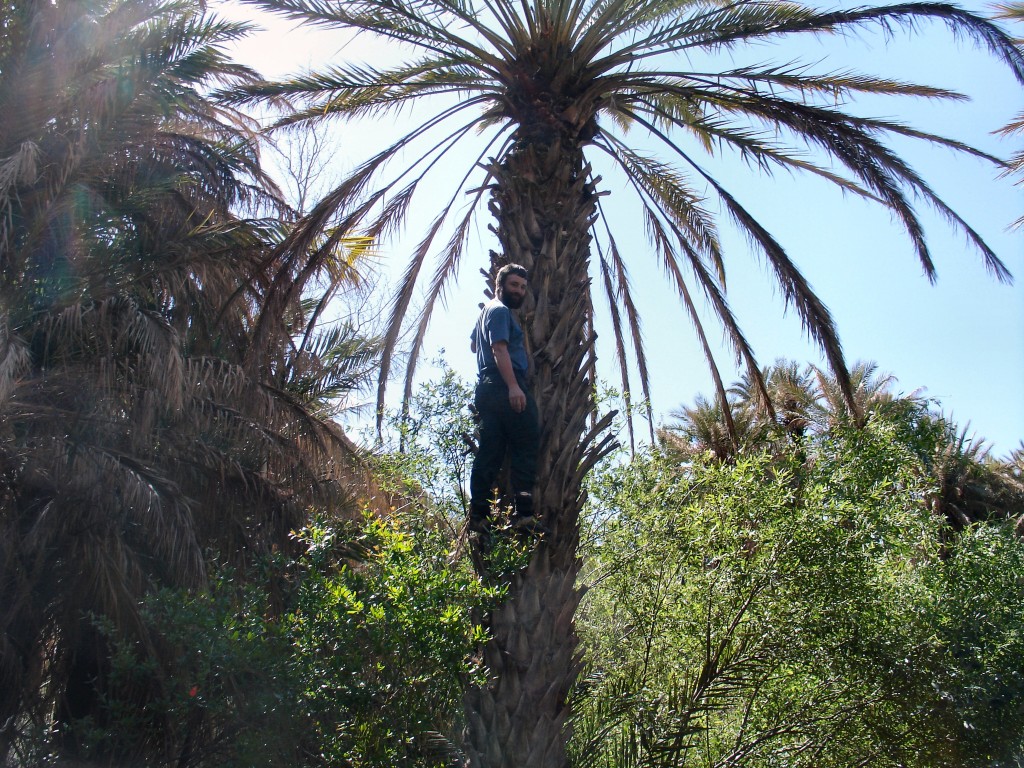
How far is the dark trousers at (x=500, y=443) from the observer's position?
19.8 feet

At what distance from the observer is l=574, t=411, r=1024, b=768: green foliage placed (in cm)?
615

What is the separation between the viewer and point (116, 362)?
8250mm

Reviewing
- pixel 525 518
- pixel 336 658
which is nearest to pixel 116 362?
pixel 525 518

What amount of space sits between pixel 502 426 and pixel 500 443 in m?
0.11

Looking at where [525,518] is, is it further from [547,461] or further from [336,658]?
[336,658]

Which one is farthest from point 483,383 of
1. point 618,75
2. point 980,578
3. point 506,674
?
point 980,578

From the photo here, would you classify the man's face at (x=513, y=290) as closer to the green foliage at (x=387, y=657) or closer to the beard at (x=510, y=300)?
the beard at (x=510, y=300)

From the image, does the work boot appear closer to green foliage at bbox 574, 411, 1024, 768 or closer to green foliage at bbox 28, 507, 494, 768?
green foliage at bbox 28, 507, 494, 768

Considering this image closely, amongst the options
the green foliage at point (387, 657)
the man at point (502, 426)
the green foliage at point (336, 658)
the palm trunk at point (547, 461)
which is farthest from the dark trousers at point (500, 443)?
the green foliage at point (387, 657)

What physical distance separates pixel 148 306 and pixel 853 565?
657 cm

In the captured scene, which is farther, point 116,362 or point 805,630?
point 116,362

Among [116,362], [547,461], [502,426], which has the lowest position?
[547,461]

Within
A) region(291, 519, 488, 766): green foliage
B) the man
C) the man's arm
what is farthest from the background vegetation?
the man's arm

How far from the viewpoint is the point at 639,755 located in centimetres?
649
